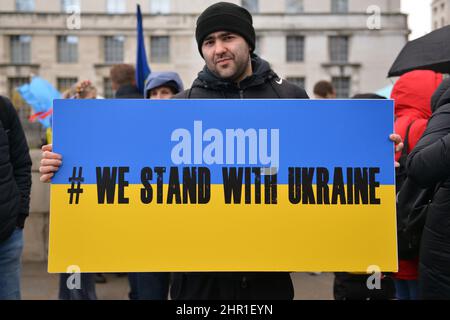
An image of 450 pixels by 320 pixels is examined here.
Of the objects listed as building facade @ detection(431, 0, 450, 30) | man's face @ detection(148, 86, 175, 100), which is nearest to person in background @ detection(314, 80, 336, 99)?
man's face @ detection(148, 86, 175, 100)

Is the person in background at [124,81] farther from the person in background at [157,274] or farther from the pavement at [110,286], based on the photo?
the pavement at [110,286]

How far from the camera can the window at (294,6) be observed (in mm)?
43531

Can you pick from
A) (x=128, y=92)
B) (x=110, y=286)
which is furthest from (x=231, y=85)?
(x=110, y=286)

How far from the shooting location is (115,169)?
219 centimetres

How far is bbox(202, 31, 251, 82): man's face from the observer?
7.56 feet

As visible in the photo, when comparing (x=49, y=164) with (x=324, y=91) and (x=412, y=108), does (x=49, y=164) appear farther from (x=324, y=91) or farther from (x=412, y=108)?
(x=324, y=91)

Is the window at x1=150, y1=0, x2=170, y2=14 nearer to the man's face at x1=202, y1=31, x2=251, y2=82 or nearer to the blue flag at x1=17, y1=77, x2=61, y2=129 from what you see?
the blue flag at x1=17, y1=77, x2=61, y2=129

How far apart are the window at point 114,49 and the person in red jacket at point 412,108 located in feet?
134

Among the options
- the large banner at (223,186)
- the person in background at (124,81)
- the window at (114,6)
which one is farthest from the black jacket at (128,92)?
the window at (114,6)

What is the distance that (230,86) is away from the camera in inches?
93.3

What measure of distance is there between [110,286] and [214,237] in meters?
3.57
